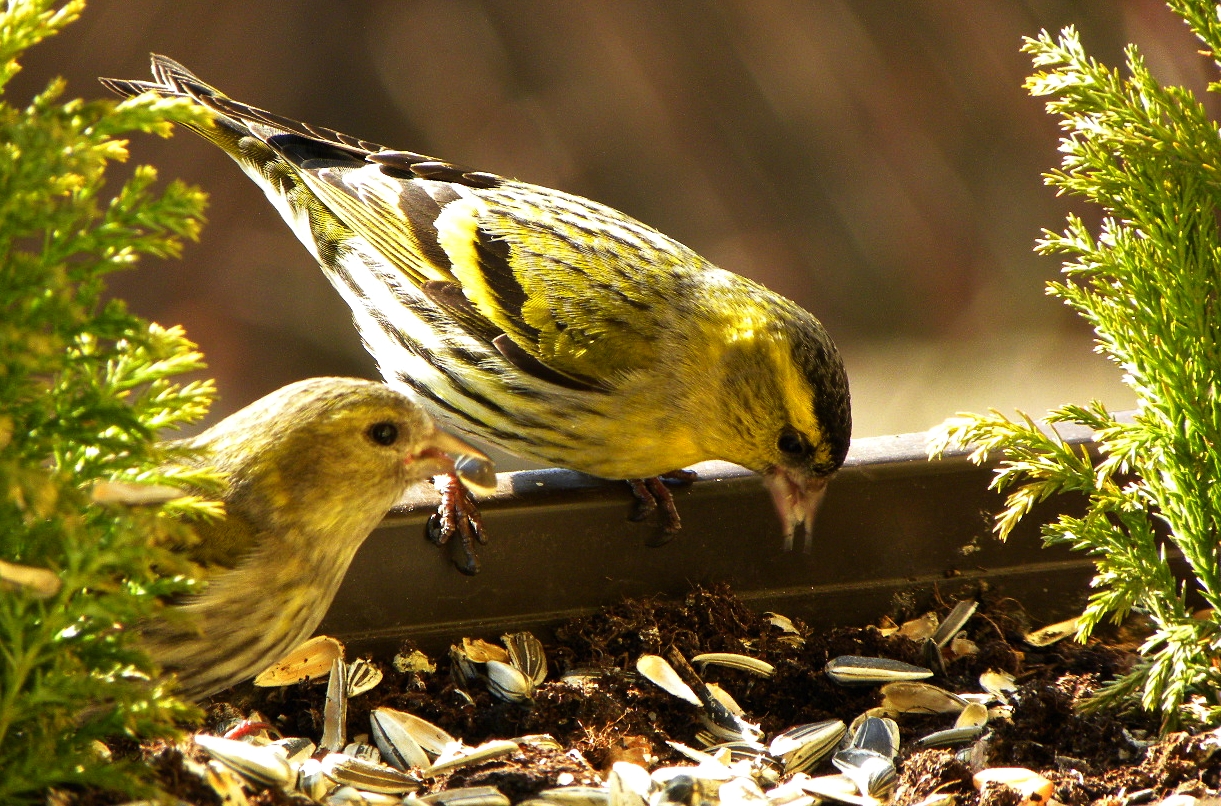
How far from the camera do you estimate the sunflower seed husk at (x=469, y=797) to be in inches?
75.6

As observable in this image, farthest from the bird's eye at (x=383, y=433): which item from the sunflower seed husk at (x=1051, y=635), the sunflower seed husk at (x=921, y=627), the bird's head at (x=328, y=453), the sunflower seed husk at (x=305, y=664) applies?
the sunflower seed husk at (x=1051, y=635)

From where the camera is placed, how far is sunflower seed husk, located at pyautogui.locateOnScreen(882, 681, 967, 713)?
2416 millimetres

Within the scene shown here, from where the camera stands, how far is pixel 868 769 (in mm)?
2164

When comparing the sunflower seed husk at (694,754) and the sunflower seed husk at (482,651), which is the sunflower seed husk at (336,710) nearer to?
the sunflower seed husk at (482,651)

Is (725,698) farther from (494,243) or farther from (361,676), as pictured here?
(494,243)

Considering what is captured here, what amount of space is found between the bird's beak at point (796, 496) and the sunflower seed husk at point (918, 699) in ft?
1.17

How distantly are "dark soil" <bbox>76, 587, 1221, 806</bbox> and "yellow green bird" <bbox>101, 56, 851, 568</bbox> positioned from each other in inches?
9.3

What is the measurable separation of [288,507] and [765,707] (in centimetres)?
93

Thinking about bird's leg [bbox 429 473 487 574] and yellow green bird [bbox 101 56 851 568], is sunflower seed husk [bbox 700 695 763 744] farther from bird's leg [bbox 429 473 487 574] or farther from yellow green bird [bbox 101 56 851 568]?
bird's leg [bbox 429 473 487 574]

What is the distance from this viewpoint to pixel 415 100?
589 centimetres

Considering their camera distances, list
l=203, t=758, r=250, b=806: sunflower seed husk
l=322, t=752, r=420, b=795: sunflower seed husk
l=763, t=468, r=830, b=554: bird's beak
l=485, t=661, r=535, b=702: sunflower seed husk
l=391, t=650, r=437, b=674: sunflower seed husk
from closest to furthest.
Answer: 1. l=203, t=758, r=250, b=806: sunflower seed husk
2. l=322, t=752, r=420, b=795: sunflower seed husk
3. l=485, t=661, r=535, b=702: sunflower seed husk
4. l=391, t=650, r=437, b=674: sunflower seed husk
5. l=763, t=468, r=830, b=554: bird's beak

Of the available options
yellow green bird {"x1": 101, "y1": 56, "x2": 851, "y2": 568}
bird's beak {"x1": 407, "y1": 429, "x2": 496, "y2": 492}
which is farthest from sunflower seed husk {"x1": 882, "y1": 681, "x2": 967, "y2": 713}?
bird's beak {"x1": 407, "y1": 429, "x2": 496, "y2": 492}

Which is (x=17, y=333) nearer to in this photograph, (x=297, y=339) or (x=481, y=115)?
(x=297, y=339)

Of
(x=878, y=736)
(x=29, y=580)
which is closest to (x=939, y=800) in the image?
(x=878, y=736)
